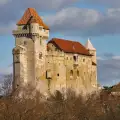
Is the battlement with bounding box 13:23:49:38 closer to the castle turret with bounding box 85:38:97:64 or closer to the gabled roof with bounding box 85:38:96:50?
the castle turret with bounding box 85:38:97:64

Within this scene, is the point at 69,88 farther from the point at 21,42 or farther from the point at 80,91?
the point at 21,42

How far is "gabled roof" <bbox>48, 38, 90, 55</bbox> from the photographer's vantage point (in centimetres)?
9663

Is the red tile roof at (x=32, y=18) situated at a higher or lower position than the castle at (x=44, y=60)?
higher

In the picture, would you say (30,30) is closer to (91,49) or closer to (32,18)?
(32,18)

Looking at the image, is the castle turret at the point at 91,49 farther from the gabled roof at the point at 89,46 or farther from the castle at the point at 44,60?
the castle at the point at 44,60

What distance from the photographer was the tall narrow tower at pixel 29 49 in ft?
291

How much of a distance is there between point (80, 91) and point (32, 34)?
12433 mm

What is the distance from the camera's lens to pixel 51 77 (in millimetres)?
91750

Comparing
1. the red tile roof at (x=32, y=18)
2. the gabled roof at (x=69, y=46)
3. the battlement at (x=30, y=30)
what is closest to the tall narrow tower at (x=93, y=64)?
the gabled roof at (x=69, y=46)

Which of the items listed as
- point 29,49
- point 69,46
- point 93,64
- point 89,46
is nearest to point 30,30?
point 29,49

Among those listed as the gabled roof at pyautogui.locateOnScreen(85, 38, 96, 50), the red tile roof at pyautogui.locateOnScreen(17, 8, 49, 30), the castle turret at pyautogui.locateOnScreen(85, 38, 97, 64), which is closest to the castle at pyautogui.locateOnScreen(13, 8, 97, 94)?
the red tile roof at pyautogui.locateOnScreen(17, 8, 49, 30)

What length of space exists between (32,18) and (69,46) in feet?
33.8

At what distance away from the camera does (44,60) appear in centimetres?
9200

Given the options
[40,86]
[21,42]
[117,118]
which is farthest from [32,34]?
[117,118]
